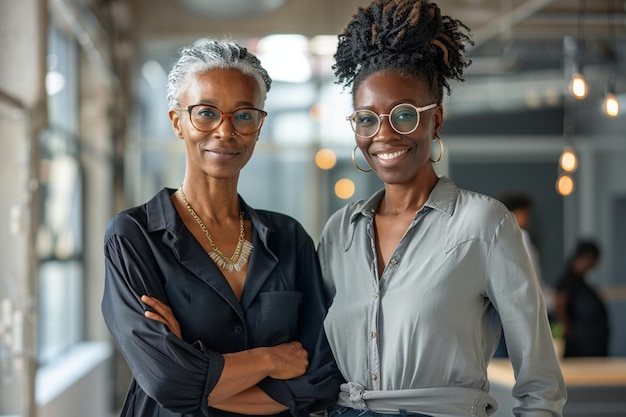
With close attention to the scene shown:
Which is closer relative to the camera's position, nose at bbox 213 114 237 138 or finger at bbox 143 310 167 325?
finger at bbox 143 310 167 325

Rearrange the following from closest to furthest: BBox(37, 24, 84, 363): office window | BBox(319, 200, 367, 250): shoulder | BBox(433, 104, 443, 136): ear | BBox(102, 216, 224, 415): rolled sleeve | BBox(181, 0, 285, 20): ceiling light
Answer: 1. BBox(102, 216, 224, 415): rolled sleeve
2. BBox(433, 104, 443, 136): ear
3. BBox(319, 200, 367, 250): shoulder
4. BBox(37, 24, 84, 363): office window
5. BBox(181, 0, 285, 20): ceiling light

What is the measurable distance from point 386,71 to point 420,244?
43cm

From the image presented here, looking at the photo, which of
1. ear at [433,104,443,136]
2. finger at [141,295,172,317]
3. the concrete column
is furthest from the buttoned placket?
the concrete column

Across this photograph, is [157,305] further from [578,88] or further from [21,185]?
[578,88]

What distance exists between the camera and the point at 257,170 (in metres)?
10.5

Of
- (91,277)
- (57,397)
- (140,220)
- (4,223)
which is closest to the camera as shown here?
(140,220)

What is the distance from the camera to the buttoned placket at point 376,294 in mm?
2291

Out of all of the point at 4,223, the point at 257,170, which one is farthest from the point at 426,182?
the point at 257,170

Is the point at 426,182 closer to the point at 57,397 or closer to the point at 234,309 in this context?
the point at 234,309

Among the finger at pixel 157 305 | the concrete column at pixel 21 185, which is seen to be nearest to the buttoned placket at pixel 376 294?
the finger at pixel 157 305

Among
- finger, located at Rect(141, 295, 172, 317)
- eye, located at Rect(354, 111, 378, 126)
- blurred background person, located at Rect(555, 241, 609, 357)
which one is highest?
eye, located at Rect(354, 111, 378, 126)

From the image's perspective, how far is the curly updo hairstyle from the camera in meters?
2.33

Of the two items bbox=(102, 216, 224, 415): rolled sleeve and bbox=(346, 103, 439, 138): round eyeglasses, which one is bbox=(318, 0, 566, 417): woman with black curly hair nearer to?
bbox=(346, 103, 439, 138): round eyeglasses

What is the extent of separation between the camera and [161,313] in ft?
7.30
